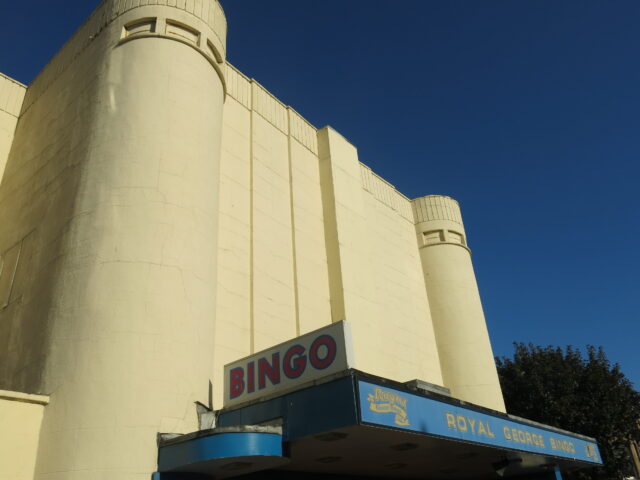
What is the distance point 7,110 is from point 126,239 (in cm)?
1053

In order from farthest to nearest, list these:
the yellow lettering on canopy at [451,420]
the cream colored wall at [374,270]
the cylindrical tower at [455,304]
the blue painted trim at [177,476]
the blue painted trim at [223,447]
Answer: the cylindrical tower at [455,304], the cream colored wall at [374,270], the yellow lettering on canopy at [451,420], the blue painted trim at [177,476], the blue painted trim at [223,447]

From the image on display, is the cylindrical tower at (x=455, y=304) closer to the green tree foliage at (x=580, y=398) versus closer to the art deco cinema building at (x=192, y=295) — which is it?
the art deco cinema building at (x=192, y=295)

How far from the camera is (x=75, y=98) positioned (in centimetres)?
1655


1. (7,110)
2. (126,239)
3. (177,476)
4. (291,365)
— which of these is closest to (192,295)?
(126,239)

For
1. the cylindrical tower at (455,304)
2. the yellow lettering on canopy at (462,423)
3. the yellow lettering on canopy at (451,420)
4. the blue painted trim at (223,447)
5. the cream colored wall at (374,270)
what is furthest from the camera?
the cylindrical tower at (455,304)

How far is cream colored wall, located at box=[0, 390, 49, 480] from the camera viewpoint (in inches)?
394

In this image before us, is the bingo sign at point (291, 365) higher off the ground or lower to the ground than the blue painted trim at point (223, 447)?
higher

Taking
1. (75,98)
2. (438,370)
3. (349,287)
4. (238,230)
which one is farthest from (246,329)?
(438,370)

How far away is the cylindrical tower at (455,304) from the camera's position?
24.0m

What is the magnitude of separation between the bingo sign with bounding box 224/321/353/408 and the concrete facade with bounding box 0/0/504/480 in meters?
0.93

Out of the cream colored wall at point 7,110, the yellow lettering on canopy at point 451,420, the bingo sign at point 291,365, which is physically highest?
the cream colored wall at point 7,110

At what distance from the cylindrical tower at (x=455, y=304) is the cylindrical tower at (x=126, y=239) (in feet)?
47.7

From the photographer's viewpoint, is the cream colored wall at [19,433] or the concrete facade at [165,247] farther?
the concrete facade at [165,247]

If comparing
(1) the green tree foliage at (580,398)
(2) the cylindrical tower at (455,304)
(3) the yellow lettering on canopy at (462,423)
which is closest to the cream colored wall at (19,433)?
(3) the yellow lettering on canopy at (462,423)
